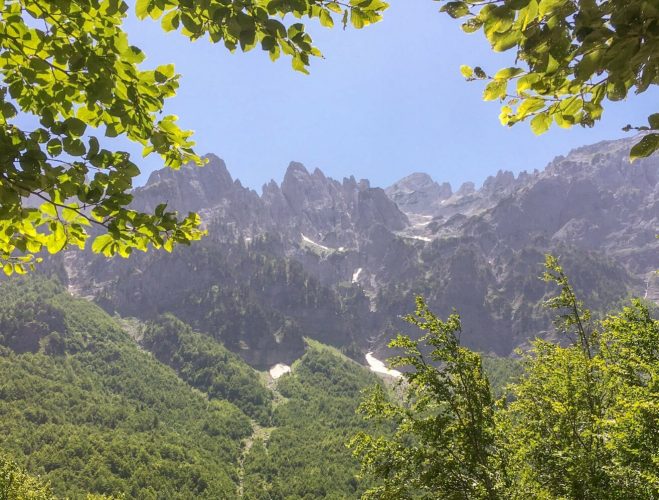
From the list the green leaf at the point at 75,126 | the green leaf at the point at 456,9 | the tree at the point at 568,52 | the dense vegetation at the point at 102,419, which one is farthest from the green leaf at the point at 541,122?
the dense vegetation at the point at 102,419

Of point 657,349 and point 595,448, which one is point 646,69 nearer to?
point 595,448

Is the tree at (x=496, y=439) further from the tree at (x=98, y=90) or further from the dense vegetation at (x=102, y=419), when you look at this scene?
the dense vegetation at (x=102, y=419)

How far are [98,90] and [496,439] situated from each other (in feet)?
36.3

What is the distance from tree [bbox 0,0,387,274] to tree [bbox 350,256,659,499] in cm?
892

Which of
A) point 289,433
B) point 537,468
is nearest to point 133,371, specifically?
point 289,433

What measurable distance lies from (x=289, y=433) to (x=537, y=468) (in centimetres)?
16147

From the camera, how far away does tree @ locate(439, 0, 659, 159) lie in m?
2.01

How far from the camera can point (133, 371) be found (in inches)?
7426

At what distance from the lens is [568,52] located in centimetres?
244

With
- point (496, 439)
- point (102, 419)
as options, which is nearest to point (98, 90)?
point (496, 439)

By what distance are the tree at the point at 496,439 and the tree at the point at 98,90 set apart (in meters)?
8.92

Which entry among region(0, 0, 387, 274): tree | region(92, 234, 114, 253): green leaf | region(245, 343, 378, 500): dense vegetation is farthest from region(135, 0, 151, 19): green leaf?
region(245, 343, 378, 500): dense vegetation

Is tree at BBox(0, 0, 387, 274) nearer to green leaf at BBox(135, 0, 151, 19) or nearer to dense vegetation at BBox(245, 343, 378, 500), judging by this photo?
green leaf at BBox(135, 0, 151, 19)

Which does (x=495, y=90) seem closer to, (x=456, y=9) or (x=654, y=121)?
(x=456, y=9)
